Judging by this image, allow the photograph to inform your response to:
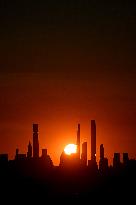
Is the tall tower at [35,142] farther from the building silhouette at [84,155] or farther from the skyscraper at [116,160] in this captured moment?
the skyscraper at [116,160]

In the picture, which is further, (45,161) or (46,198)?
(45,161)

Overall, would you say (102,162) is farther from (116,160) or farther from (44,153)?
(44,153)

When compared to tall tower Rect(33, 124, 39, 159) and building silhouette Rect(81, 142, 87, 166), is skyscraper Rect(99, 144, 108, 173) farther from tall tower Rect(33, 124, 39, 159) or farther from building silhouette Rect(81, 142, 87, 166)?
tall tower Rect(33, 124, 39, 159)

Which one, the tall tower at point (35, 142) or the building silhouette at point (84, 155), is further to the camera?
the building silhouette at point (84, 155)

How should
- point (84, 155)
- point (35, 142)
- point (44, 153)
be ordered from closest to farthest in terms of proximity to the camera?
point (44, 153), point (35, 142), point (84, 155)

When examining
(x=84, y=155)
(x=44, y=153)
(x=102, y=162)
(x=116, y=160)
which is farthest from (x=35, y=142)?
(x=116, y=160)

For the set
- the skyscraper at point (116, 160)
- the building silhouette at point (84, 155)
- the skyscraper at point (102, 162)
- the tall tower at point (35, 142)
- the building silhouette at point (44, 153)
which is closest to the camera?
the building silhouette at point (44, 153)

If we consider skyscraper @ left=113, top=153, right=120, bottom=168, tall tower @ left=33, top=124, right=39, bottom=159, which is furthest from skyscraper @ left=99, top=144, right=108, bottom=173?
tall tower @ left=33, top=124, right=39, bottom=159

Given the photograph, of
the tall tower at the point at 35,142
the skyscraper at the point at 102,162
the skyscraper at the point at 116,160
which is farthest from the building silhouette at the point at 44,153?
the skyscraper at the point at 116,160

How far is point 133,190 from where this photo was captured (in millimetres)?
67000

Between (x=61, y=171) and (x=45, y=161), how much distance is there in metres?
2.48

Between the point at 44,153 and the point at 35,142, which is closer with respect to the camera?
the point at 44,153

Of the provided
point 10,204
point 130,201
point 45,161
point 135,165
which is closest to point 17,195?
point 10,204

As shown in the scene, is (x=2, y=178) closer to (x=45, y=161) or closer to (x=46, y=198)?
(x=46, y=198)
